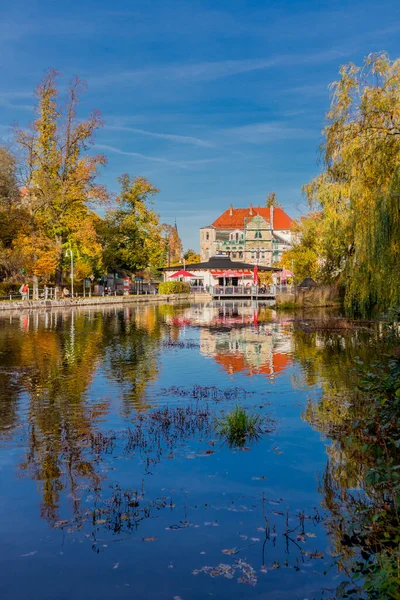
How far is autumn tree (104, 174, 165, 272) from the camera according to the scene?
71312 mm

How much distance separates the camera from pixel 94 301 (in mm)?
57781

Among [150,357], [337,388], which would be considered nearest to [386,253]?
[337,388]

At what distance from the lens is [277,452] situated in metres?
9.27

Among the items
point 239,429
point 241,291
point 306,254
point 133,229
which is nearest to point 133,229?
point 133,229

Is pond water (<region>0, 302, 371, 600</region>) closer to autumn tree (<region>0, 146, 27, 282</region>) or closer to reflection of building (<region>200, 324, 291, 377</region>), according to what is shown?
reflection of building (<region>200, 324, 291, 377</region>)

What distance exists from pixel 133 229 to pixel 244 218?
118 ft

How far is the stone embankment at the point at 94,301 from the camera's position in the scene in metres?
46.5

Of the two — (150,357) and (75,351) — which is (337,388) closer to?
(150,357)

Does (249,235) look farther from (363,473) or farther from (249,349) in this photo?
(363,473)

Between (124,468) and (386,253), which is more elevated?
(386,253)

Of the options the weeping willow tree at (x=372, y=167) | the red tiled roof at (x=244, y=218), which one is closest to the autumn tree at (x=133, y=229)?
the red tiled roof at (x=244, y=218)

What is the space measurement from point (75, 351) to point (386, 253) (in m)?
12.0

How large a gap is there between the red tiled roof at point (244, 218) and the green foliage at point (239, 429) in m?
94.7

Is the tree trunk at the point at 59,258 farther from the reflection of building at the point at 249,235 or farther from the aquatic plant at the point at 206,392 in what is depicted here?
the reflection of building at the point at 249,235
